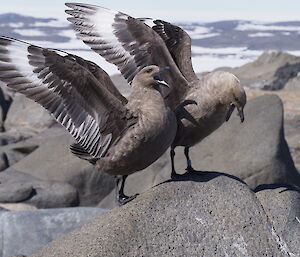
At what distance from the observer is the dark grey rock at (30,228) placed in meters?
9.26

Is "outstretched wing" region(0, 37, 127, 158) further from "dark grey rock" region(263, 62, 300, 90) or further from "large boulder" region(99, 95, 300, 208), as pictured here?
"dark grey rock" region(263, 62, 300, 90)

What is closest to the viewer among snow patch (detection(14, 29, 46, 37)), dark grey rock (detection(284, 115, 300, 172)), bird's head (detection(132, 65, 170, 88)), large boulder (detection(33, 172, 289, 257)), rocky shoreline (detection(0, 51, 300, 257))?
large boulder (detection(33, 172, 289, 257))

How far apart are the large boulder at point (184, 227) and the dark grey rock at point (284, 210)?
276 mm

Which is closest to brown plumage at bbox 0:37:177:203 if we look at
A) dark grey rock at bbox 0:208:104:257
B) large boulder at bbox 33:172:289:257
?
large boulder at bbox 33:172:289:257

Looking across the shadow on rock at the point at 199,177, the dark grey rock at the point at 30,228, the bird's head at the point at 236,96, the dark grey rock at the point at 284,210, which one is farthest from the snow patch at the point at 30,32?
the bird's head at the point at 236,96

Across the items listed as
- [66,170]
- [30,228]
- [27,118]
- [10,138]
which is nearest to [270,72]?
[27,118]

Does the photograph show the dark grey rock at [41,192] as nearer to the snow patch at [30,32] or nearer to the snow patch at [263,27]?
the snow patch at [30,32]

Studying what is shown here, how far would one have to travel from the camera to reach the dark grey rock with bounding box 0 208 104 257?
9.26m

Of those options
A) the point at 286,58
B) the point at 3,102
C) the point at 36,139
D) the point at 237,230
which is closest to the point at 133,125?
the point at 237,230

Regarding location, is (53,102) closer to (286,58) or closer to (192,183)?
(192,183)

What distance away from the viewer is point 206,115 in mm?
6793

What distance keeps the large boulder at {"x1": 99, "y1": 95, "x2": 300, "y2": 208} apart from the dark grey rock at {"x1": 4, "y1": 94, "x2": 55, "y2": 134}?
19.3 ft

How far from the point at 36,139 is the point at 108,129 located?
873 centimetres

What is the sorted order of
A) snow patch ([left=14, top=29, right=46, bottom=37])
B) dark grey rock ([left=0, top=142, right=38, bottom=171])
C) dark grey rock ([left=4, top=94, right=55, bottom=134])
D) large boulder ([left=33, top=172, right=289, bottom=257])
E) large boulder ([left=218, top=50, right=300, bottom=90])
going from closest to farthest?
large boulder ([left=33, top=172, right=289, bottom=257])
dark grey rock ([left=0, top=142, right=38, bottom=171])
dark grey rock ([left=4, top=94, right=55, bottom=134])
large boulder ([left=218, top=50, right=300, bottom=90])
snow patch ([left=14, top=29, right=46, bottom=37])
